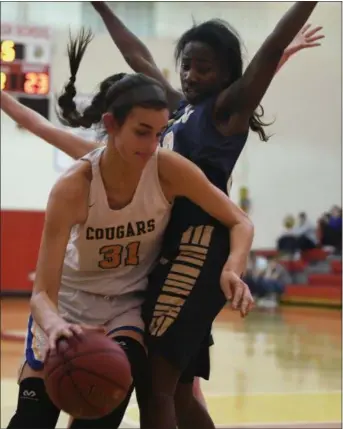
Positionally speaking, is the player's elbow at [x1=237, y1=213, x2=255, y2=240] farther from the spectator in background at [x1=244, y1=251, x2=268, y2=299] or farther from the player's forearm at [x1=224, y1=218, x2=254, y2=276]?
the spectator in background at [x1=244, y1=251, x2=268, y2=299]

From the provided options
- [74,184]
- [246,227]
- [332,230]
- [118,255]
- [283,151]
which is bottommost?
[332,230]

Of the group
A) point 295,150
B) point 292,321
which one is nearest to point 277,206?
point 295,150

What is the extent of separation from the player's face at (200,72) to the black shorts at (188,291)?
0.55m

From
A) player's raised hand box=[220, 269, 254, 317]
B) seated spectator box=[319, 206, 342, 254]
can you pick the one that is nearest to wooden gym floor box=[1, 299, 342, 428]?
player's raised hand box=[220, 269, 254, 317]

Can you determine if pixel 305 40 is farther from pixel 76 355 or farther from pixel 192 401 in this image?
pixel 76 355

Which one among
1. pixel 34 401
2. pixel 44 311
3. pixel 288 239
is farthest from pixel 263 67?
pixel 288 239

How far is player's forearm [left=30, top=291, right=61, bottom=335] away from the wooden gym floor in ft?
8.06

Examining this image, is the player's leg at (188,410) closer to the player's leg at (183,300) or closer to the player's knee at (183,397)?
the player's knee at (183,397)

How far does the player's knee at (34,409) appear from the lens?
109 inches

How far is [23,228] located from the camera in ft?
50.1

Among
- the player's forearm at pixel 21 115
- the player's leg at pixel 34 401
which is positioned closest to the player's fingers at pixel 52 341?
the player's leg at pixel 34 401

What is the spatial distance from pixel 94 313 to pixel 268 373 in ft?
15.1

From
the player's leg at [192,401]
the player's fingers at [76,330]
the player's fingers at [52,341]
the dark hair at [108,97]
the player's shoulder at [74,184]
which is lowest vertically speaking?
the player's leg at [192,401]

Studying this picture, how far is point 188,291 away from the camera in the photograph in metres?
2.97
